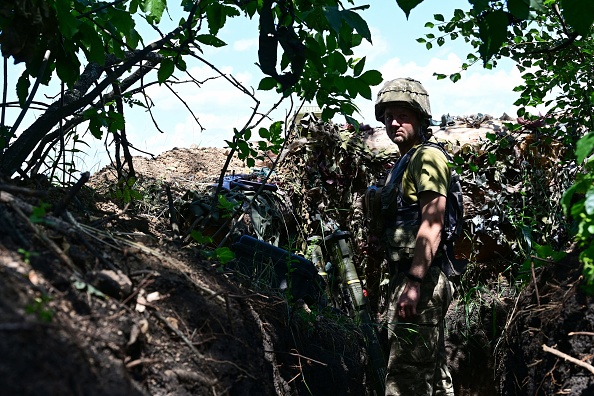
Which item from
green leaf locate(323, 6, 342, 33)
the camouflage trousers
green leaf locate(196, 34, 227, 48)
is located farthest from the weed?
the camouflage trousers

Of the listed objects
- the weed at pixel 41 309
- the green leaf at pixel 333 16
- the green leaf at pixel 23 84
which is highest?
the green leaf at pixel 333 16

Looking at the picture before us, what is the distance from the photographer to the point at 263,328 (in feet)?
11.6

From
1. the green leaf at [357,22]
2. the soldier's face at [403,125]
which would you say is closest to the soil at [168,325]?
the soldier's face at [403,125]

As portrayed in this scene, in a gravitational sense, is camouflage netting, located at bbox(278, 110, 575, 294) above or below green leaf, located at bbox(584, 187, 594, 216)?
above

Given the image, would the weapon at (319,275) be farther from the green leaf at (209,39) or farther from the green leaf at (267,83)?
the green leaf at (209,39)

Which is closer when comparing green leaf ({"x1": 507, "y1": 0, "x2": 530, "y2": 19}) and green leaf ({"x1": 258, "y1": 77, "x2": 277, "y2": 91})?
green leaf ({"x1": 507, "y1": 0, "x2": 530, "y2": 19})

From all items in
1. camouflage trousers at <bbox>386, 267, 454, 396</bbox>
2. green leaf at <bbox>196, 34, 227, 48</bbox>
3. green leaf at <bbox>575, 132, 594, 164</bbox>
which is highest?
green leaf at <bbox>196, 34, 227, 48</bbox>

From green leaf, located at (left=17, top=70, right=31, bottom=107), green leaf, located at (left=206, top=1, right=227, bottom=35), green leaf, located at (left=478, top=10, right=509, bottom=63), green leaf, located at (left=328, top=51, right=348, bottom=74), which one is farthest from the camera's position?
green leaf, located at (left=206, top=1, right=227, bottom=35)

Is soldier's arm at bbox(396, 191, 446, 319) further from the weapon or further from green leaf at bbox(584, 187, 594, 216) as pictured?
green leaf at bbox(584, 187, 594, 216)

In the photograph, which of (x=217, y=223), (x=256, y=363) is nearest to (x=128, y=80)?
(x=217, y=223)

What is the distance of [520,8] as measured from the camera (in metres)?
2.49

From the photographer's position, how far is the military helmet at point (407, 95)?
170 inches

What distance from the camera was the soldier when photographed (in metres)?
3.97

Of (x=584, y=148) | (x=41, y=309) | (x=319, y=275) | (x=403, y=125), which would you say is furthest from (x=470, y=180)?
(x=41, y=309)
